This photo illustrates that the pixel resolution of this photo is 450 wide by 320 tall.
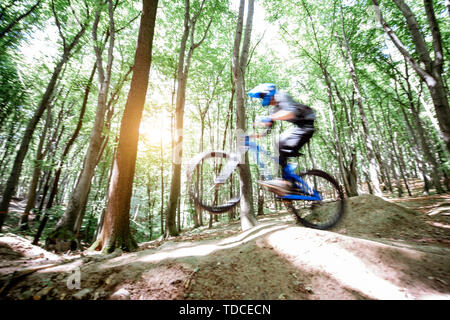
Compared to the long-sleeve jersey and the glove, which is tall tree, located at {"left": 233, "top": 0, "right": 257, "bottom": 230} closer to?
the glove

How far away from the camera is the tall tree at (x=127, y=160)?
4.66 meters

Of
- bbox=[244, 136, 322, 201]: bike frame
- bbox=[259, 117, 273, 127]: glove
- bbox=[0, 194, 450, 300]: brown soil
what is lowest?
bbox=[0, 194, 450, 300]: brown soil

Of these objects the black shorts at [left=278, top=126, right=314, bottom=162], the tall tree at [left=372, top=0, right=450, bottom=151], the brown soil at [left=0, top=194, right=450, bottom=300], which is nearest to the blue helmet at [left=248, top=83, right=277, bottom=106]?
the black shorts at [left=278, top=126, right=314, bottom=162]

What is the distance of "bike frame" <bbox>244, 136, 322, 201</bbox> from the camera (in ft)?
14.2

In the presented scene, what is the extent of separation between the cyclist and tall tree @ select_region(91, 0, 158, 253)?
3.28m

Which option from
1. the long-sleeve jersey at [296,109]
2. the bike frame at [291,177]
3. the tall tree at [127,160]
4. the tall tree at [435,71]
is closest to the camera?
the long-sleeve jersey at [296,109]

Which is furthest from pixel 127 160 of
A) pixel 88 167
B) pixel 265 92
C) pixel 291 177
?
pixel 291 177

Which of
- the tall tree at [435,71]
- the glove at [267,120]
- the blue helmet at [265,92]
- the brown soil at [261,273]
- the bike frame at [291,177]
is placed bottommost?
the brown soil at [261,273]

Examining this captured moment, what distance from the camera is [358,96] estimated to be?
10922mm

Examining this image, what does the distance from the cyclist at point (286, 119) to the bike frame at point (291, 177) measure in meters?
0.11

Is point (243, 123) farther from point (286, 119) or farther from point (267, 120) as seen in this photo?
point (286, 119)

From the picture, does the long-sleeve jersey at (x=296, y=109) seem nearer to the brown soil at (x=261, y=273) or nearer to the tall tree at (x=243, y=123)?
the tall tree at (x=243, y=123)

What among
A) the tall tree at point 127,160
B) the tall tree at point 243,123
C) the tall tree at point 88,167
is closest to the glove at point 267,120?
the tall tree at point 243,123
